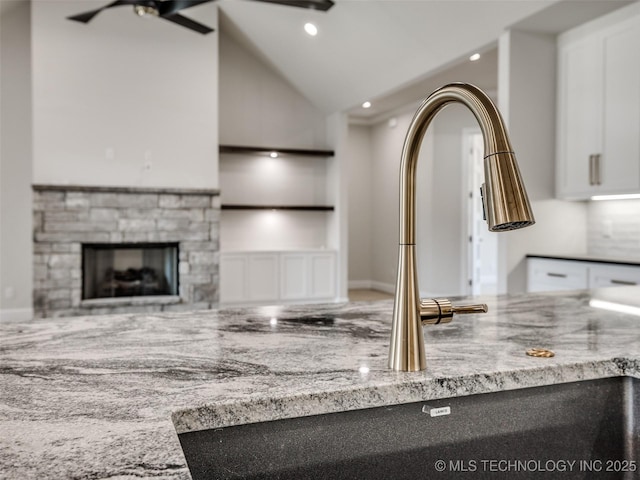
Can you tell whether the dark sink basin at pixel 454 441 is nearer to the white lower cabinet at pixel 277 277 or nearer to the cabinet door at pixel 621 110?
the cabinet door at pixel 621 110

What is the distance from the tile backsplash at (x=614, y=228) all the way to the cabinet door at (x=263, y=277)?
3.75 meters

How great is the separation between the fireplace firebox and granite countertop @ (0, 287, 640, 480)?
16.4ft

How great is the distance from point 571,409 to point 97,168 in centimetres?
589

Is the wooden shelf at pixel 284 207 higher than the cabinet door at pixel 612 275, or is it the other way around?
the wooden shelf at pixel 284 207

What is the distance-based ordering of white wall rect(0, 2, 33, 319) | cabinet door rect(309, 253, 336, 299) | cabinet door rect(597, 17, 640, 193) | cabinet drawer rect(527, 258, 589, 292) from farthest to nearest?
cabinet door rect(309, 253, 336, 299) < white wall rect(0, 2, 33, 319) < cabinet drawer rect(527, 258, 589, 292) < cabinet door rect(597, 17, 640, 193)

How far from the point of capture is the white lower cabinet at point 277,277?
6.53 meters

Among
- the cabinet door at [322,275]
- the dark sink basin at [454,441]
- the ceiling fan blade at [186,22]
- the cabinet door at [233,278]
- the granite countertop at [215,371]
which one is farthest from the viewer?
the cabinet door at [322,275]

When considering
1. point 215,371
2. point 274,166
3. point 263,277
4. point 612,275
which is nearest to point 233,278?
point 263,277

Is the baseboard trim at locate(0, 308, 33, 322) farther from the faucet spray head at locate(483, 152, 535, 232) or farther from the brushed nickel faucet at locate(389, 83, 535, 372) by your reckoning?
the faucet spray head at locate(483, 152, 535, 232)

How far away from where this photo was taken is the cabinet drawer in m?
3.80

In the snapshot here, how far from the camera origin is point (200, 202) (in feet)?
20.3

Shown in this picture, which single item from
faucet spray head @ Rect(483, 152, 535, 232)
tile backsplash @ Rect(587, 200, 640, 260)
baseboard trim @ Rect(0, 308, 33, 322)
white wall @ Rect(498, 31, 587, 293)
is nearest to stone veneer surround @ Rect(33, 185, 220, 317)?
baseboard trim @ Rect(0, 308, 33, 322)

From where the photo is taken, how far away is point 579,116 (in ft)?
13.5

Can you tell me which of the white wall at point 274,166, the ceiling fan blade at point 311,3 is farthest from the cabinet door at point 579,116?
the white wall at point 274,166
